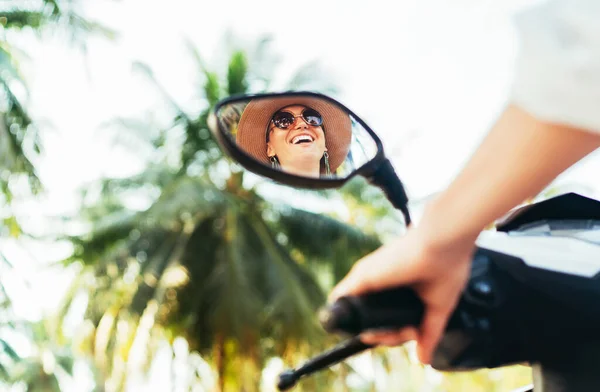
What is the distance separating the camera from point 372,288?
0.55 meters

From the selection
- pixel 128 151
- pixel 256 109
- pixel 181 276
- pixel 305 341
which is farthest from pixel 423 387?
pixel 256 109

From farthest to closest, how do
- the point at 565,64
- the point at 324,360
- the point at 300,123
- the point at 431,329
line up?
1. the point at 300,123
2. the point at 324,360
3. the point at 431,329
4. the point at 565,64

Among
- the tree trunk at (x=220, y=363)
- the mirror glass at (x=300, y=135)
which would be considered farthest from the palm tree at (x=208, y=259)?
the mirror glass at (x=300, y=135)

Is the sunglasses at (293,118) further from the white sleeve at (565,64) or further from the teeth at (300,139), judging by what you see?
the white sleeve at (565,64)

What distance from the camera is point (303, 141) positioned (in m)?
0.77

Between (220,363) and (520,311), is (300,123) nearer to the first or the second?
(520,311)

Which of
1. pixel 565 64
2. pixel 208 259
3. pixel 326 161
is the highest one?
pixel 565 64

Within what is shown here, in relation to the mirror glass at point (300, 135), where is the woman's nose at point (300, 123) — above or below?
above

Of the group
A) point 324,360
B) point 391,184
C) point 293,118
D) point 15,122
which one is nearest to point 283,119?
point 293,118

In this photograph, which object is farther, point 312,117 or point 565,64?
point 312,117

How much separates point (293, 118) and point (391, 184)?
0.53ft

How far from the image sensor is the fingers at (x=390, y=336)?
589mm

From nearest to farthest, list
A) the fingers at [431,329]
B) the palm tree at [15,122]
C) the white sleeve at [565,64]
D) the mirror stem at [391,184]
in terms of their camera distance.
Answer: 1. the white sleeve at [565,64]
2. the fingers at [431,329]
3. the mirror stem at [391,184]
4. the palm tree at [15,122]

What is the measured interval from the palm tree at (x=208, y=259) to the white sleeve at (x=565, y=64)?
8485mm
